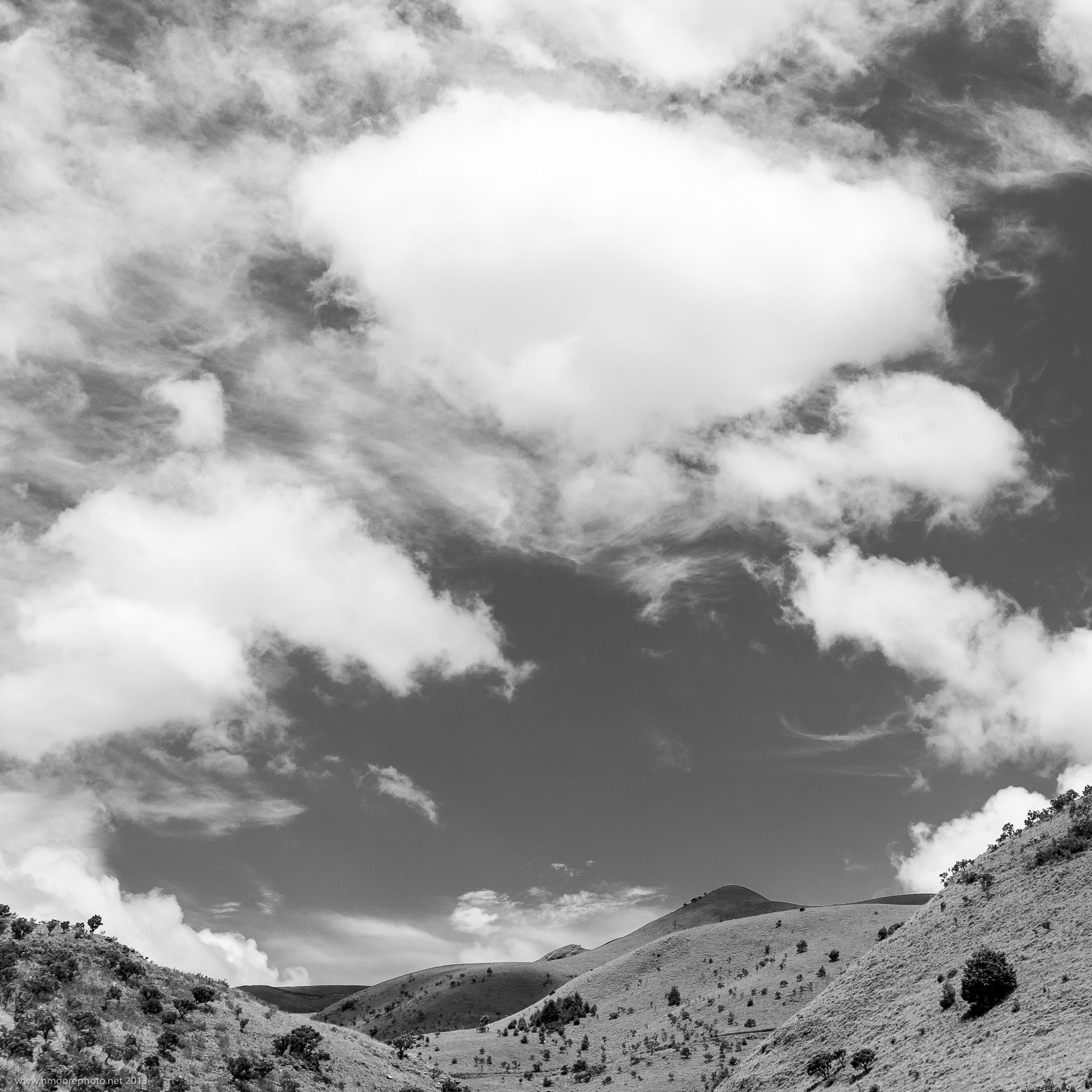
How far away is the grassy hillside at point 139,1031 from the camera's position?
44.6 metres

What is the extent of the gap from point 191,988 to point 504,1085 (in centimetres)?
2950

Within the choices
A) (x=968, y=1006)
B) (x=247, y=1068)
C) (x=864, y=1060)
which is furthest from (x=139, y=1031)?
(x=968, y=1006)

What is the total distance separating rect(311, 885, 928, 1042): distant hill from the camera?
13325cm

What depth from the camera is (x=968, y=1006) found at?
4650 centimetres

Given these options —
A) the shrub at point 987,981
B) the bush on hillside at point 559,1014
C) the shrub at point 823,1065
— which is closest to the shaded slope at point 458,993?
the bush on hillside at point 559,1014

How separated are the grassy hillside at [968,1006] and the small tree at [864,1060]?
338 mm

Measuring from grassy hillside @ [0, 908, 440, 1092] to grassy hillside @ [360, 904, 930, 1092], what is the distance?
19.0 meters

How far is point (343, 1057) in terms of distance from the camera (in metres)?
59.3

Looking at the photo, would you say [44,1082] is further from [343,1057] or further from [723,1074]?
[723,1074]

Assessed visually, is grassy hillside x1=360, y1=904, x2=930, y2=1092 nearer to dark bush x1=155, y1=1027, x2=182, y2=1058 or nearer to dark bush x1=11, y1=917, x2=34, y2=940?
dark bush x1=155, y1=1027, x2=182, y2=1058

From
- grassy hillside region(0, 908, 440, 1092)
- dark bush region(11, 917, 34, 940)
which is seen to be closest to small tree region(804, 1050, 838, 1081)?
grassy hillside region(0, 908, 440, 1092)

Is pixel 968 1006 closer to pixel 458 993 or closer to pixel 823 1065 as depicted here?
pixel 823 1065

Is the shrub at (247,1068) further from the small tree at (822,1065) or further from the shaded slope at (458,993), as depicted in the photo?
the shaded slope at (458,993)

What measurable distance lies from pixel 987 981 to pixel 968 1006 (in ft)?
5.69
